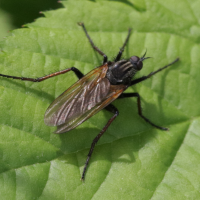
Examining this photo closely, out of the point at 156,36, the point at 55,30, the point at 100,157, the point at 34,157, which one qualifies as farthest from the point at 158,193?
the point at 55,30

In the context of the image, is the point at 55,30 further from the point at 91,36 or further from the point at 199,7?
the point at 199,7

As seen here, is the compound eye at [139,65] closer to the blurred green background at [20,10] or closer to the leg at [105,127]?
the leg at [105,127]

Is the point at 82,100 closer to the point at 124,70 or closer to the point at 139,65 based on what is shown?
the point at 124,70

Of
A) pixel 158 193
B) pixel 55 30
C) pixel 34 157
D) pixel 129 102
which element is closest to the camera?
pixel 34 157

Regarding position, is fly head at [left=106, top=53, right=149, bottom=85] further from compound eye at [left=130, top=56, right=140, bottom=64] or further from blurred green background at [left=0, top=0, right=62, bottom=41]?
blurred green background at [left=0, top=0, right=62, bottom=41]

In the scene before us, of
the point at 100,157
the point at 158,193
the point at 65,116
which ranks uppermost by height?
the point at 65,116

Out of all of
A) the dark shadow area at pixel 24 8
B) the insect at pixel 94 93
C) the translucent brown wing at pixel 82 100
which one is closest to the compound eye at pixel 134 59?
the insect at pixel 94 93
